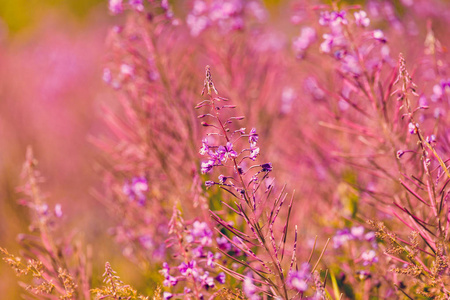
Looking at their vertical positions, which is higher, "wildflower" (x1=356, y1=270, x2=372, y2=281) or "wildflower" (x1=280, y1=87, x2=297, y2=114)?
"wildflower" (x1=280, y1=87, x2=297, y2=114)

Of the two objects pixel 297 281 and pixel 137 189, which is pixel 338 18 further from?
pixel 137 189

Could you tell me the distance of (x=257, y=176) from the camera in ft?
3.95

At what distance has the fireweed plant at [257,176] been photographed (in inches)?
50.0

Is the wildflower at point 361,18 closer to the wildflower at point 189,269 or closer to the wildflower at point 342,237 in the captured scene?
the wildflower at point 342,237

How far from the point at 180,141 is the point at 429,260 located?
1371 millimetres

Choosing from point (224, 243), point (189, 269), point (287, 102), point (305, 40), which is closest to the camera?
point (189, 269)

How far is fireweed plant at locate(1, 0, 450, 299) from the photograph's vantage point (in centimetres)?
127

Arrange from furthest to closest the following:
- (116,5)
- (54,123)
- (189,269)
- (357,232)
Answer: (54,123), (116,5), (357,232), (189,269)

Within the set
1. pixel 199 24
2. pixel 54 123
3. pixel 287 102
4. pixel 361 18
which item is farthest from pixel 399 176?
pixel 54 123

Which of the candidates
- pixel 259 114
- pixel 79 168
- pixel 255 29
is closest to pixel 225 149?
pixel 259 114

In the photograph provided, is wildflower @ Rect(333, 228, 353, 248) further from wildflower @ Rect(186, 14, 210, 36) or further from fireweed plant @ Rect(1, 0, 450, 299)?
wildflower @ Rect(186, 14, 210, 36)

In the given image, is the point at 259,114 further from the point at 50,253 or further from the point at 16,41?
the point at 16,41

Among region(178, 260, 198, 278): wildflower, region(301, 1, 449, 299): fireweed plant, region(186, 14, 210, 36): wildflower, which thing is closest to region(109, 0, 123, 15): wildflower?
region(186, 14, 210, 36): wildflower

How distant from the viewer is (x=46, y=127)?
Answer: 6965 mm
